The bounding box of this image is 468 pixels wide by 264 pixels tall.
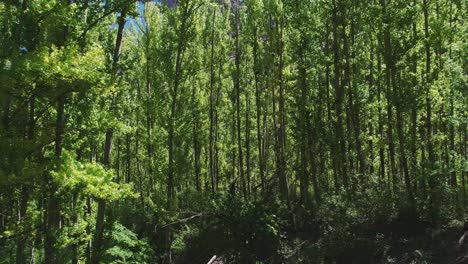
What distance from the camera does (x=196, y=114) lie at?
728 inches

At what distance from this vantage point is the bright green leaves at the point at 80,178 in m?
6.18

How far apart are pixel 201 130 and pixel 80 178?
14019 mm

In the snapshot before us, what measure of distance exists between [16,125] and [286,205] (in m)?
9.98

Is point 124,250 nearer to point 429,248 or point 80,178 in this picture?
point 80,178

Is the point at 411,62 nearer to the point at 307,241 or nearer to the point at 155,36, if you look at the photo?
the point at 307,241

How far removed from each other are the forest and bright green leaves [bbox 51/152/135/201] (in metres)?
0.03

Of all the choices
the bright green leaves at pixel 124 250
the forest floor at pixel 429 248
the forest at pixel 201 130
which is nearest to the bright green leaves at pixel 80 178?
the forest at pixel 201 130

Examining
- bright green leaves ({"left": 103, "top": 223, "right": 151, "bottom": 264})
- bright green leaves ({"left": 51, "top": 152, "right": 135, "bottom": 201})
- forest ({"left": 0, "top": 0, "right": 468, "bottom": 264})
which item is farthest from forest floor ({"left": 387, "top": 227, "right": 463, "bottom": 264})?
Result: bright green leaves ({"left": 103, "top": 223, "right": 151, "bottom": 264})

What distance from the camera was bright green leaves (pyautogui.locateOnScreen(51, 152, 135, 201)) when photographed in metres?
6.18

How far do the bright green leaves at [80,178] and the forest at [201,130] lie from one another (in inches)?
1.1

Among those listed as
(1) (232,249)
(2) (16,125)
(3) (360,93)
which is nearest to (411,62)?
(3) (360,93)

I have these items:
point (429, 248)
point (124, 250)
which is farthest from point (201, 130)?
point (429, 248)

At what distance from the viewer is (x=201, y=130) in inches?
797

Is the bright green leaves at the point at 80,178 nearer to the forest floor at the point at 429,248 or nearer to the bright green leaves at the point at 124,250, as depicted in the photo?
the bright green leaves at the point at 124,250
